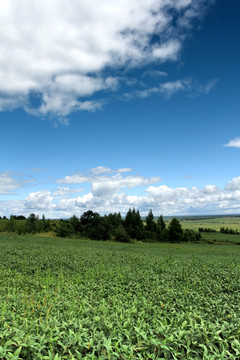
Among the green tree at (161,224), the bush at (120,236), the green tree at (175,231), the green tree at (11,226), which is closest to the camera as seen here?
the bush at (120,236)

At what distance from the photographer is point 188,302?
6.97 meters

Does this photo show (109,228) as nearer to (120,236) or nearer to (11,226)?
(120,236)

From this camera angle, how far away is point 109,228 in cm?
7894

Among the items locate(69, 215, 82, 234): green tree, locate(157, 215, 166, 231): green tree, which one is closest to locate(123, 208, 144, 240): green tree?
locate(157, 215, 166, 231): green tree

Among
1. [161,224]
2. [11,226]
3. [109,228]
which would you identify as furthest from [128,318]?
[161,224]

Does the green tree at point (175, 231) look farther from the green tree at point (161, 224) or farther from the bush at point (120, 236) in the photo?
the bush at point (120, 236)

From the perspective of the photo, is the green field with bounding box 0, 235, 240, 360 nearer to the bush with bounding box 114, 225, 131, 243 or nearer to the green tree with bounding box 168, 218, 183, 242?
the bush with bounding box 114, 225, 131, 243

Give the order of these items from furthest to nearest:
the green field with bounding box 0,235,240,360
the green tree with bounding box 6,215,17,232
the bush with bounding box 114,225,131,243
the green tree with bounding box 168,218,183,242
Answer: the green tree with bounding box 168,218,183,242, the green tree with bounding box 6,215,17,232, the bush with bounding box 114,225,131,243, the green field with bounding box 0,235,240,360

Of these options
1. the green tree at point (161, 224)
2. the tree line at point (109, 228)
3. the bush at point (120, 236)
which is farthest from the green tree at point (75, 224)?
the green tree at point (161, 224)

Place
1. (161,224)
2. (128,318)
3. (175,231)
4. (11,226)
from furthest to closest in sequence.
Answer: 1. (161,224)
2. (175,231)
3. (11,226)
4. (128,318)

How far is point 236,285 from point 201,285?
1.21m

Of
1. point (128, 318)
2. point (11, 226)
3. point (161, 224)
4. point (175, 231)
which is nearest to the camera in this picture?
point (128, 318)

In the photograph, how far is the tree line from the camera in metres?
76.7

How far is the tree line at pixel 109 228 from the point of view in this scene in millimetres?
76688
